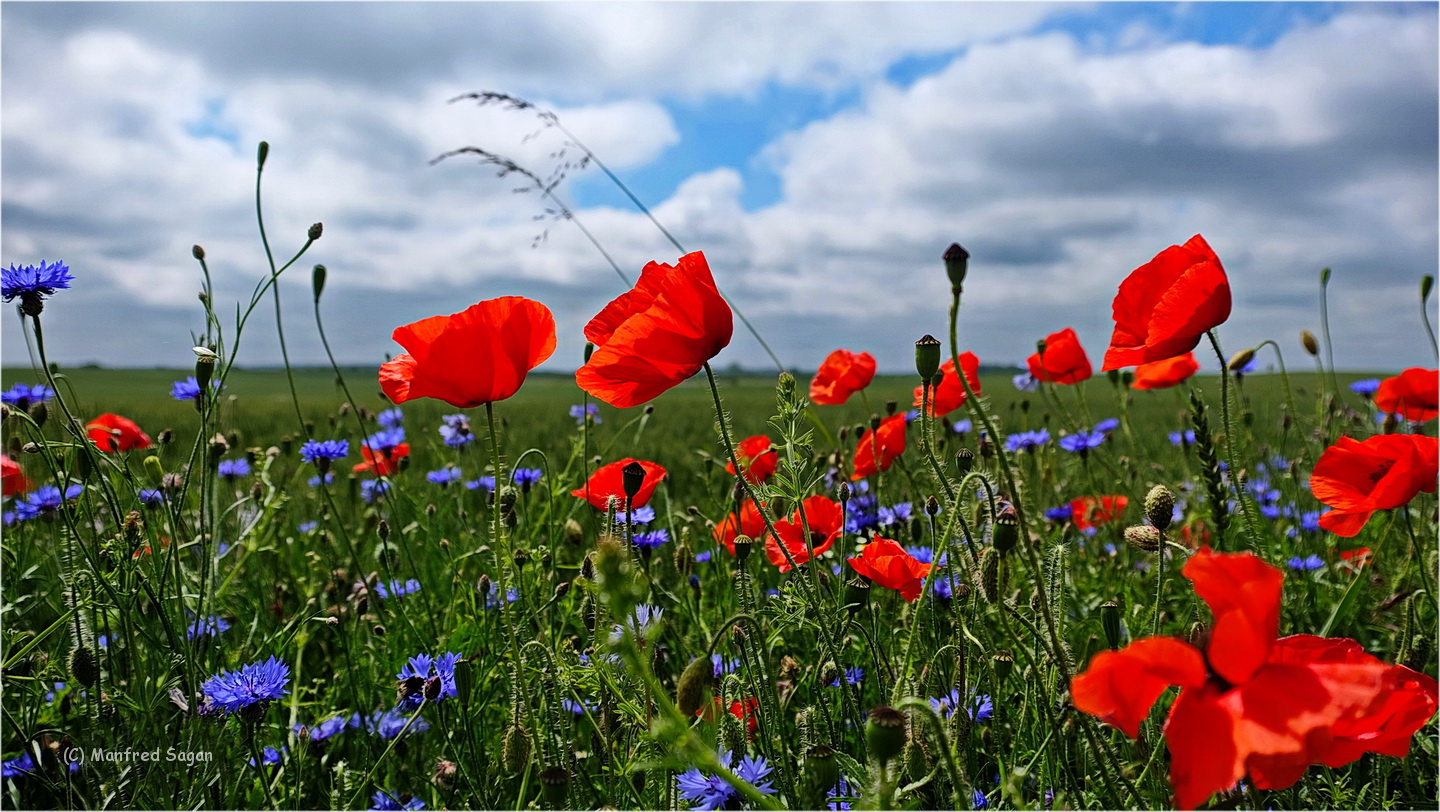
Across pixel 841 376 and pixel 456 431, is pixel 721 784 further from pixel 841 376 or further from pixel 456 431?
pixel 456 431

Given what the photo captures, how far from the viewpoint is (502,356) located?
126 centimetres

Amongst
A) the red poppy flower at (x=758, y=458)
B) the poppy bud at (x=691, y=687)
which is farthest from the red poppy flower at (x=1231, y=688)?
the red poppy flower at (x=758, y=458)

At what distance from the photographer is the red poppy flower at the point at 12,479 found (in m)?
2.17

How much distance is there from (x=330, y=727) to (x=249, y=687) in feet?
1.68

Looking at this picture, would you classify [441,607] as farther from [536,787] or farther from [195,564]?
[536,787]

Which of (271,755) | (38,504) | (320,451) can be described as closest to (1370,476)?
(271,755)

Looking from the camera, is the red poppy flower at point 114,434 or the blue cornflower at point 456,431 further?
the blue cornflower at point 456,431

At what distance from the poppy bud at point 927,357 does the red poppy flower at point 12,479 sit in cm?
230

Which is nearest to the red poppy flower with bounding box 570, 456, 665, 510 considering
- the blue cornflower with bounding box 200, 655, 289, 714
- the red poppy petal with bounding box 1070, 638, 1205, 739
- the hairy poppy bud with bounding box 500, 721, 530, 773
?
the hairy poppy bud with bounding box 500, 721, 530, 773

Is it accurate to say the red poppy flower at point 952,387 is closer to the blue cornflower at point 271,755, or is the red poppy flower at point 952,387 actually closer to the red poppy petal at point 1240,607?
the red poppy petal at point 1240,607

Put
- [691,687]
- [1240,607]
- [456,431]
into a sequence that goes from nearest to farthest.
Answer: [1240,607], [691,687], [456,431]

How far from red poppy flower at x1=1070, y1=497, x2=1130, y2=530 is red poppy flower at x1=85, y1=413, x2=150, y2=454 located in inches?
111

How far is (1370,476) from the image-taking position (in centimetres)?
130

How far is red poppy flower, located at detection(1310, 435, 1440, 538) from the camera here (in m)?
1.17
